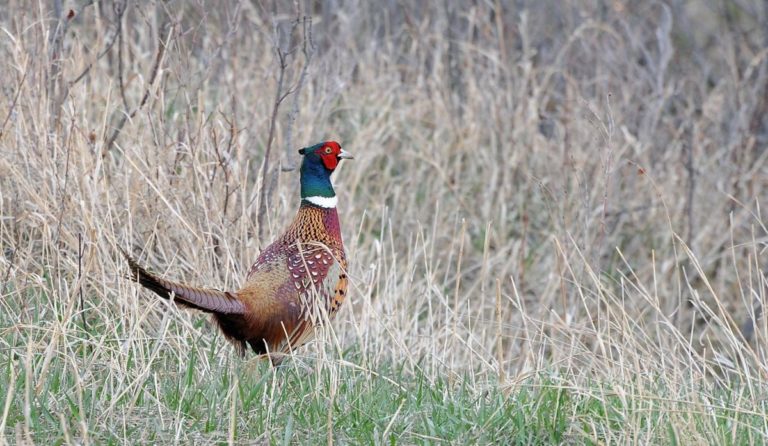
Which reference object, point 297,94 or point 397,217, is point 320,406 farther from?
point 397,217

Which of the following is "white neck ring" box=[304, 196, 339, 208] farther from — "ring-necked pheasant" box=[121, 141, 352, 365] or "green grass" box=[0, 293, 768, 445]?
"green grass" box=[0, 293, 768, 445]

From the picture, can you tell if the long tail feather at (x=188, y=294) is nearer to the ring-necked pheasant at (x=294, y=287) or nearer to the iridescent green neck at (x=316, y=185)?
the ring-necked pheasant at (x=294, y=287)

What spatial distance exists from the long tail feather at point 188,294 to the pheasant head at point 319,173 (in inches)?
28.4

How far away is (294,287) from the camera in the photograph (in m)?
4.00

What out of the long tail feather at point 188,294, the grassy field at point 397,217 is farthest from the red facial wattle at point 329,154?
the long tail feather at point 188,294

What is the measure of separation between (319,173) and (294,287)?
58 centimetres

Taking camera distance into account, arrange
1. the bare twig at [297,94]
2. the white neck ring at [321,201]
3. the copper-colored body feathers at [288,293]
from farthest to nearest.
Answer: the bare twig at [297,94], the white neck ring at [321,201], the copper-colored body feathers at [288,293]

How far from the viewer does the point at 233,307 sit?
12.1ft

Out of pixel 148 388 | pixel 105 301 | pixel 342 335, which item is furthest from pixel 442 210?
pixel 148 388

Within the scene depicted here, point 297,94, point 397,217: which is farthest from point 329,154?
point 397,217

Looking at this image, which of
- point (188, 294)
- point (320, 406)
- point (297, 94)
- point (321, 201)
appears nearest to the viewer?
point (320, 406)

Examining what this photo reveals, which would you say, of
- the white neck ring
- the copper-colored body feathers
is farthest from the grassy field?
the white neck ring

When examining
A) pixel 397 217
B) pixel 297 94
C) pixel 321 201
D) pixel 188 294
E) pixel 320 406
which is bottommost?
pixel 397 217

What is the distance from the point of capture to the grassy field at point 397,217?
10.3 ft
